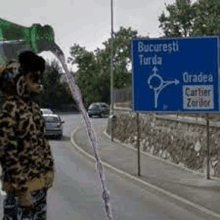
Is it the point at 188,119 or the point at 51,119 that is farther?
the point at 51,119

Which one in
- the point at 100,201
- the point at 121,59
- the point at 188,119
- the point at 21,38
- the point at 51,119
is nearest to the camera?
the point at 21,38

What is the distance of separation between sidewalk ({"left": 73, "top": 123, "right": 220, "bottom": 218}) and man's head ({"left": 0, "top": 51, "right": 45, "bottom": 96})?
582 cm

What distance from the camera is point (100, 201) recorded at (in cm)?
1065

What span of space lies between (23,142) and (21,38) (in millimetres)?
2933

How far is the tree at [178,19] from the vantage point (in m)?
45.5

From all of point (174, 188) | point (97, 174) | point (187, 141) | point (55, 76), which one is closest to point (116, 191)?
point (174, 188)

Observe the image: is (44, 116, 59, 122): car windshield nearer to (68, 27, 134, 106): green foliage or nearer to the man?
the man

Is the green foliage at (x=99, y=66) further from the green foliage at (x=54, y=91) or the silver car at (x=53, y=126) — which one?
the silver car at (x=53, y=126)

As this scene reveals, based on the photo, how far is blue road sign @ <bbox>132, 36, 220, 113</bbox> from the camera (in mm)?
13594

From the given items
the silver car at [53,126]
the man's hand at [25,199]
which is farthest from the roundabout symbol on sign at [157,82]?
the silver car at [53,126]

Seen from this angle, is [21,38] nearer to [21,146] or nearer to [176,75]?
[21,146]

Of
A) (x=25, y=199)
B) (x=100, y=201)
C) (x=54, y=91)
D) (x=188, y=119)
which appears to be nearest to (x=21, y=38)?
(x=25, y=199)

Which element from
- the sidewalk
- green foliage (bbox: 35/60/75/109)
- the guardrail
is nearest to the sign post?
the sidewalk

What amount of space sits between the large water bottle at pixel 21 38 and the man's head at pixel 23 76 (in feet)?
5.84
